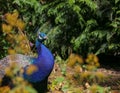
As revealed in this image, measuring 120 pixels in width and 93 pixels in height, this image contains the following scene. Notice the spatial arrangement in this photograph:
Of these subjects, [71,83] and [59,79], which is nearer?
[71,83]

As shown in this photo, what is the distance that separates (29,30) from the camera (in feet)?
27.5

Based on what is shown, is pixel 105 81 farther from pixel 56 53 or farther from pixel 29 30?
pixel 29 30

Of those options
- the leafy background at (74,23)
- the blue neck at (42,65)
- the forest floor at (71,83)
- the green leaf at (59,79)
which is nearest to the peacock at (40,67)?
the blue neck at (42,65)

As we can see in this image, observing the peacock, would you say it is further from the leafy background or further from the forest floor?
the leafy background

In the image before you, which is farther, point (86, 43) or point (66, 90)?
point (86, 43)

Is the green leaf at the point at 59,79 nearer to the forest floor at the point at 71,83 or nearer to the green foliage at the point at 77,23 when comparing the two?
the forest floor at the point at 71,83

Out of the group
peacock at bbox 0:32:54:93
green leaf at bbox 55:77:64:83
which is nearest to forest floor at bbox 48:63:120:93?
green leaf at bbox 55:77:64:83

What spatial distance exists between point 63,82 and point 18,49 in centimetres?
409

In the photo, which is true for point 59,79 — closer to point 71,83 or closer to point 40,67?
point 71,83

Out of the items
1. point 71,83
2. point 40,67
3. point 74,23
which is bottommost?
point 71,83

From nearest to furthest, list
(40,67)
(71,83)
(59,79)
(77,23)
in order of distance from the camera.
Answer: (40,67), (71,83), (59,79), (77,23)

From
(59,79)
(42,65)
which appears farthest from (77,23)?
(42,65)

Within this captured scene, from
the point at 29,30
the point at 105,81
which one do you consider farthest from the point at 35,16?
the point at 105,81

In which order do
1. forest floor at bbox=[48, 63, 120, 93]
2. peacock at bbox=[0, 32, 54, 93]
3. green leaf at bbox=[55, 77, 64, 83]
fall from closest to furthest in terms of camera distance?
1. peacock at bbox=[0, 32, 54, 93]
2. forest floor at bbox=[48, 63, 120, 93]
3. green leaf at bbox=[55, 77, 64, 83]
